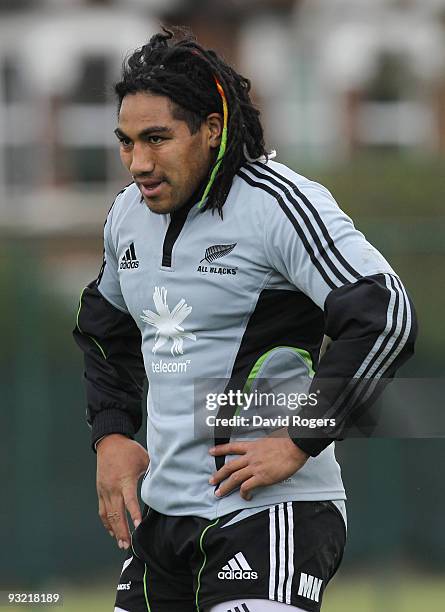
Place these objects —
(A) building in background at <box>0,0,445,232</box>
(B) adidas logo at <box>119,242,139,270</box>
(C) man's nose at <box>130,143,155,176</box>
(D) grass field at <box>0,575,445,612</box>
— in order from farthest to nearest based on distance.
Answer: (A) building in background at <box>0,0,445,232</box> → (D) grass field at <box>0,575,445,612</box> → (B) adidas logo at <box>119,242,139,270</box> → (C) man's nose at <box>130,143,155,176</box>

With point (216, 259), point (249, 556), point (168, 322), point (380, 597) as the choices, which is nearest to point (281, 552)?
point (249, 556)

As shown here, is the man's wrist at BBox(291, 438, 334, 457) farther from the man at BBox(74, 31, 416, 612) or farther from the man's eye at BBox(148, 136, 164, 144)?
the man's eye at BBox(148, 136, 164, 144)

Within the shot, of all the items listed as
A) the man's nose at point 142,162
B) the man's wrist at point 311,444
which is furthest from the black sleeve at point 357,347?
the man's nose at point 142,162

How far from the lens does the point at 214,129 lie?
12.4 ft

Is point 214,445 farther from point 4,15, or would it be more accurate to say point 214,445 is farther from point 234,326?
point 4,15

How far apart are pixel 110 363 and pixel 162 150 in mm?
840

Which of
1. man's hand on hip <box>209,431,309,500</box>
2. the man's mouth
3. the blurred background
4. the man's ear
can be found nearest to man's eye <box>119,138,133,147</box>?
the man's mouth

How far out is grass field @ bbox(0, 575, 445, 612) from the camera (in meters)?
7.88

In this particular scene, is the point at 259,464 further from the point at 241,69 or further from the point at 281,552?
the point at 241,69

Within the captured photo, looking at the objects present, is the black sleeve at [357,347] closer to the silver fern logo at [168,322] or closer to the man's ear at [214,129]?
the silver fern logo at [168,322]

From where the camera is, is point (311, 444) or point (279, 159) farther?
point (279, 159)

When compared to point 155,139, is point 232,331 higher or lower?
lower

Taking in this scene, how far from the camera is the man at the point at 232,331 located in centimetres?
351

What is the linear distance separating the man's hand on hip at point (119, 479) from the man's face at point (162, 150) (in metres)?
0.76
